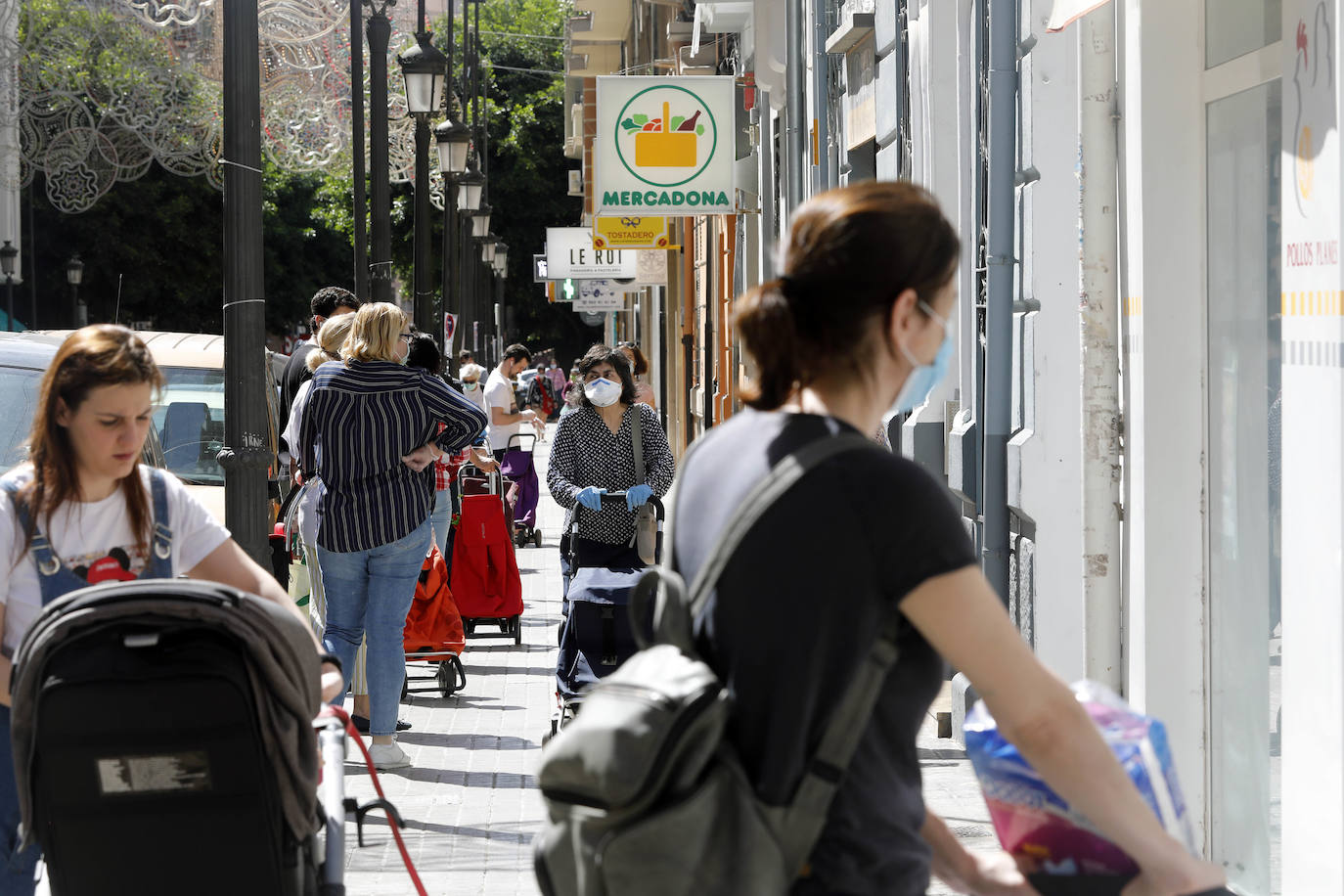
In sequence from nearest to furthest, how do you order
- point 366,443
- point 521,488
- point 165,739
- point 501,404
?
point 165,739 → point 366,443 → point 501,404 → point 521,488

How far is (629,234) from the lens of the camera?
77.3 ft

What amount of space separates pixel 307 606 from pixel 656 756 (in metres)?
8.13

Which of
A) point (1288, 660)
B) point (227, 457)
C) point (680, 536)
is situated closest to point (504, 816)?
point (227, 457)

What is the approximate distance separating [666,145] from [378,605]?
7.85 metres

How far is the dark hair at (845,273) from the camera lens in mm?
2307

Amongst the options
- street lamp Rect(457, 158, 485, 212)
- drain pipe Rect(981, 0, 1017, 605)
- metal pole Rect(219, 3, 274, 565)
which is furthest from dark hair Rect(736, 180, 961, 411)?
street lamp Rect(457, 158, 485, 212)

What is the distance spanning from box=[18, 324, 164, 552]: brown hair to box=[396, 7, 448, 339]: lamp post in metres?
13.1

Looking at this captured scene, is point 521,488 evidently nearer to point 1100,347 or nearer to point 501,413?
point 501,413

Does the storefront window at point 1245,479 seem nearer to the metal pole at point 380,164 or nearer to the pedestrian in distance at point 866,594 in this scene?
the pedestrian in distance at point 866,594

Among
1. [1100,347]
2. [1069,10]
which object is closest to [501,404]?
[1100,347]

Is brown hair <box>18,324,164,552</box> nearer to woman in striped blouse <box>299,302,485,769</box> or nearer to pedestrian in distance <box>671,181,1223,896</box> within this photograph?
pedestrian in distance <box>671,181,1223,896</box>

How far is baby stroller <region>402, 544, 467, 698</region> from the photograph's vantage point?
31.3ft

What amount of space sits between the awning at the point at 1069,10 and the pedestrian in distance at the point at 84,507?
3.48 m

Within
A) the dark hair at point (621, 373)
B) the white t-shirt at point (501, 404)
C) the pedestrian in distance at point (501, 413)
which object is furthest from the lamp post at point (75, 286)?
the dark hair at point (621, 373)
